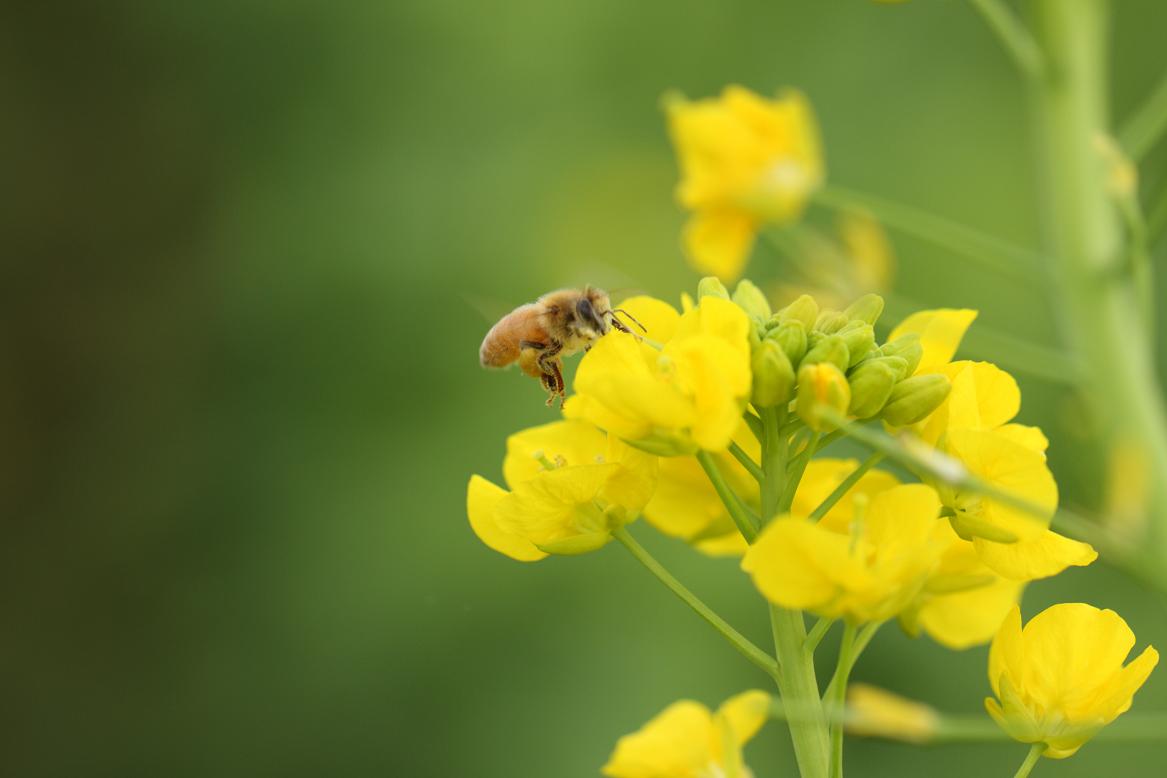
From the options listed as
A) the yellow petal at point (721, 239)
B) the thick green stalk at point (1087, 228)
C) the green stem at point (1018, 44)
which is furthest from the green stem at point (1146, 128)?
the yellow petal at point (721, 239)

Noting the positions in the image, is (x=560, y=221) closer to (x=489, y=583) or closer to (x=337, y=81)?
(x=337, y=81)

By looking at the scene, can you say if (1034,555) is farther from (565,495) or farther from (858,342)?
(565,495)

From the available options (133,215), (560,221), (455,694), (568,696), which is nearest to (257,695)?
(455,694)

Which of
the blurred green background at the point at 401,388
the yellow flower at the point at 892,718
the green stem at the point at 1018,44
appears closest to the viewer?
the yellow flower at the point at 892,718

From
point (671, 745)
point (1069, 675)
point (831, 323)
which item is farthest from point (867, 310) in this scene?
point (671, 745)

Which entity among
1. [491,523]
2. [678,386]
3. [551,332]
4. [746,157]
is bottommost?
[491,523]

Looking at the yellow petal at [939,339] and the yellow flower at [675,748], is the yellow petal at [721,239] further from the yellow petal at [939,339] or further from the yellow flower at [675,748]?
the yellow flower at [675,748]
